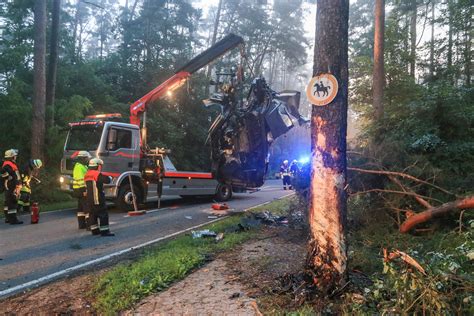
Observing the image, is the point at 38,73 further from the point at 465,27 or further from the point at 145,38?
the point at 465,27

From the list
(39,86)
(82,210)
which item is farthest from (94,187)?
(39,86)

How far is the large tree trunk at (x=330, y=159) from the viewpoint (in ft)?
12.1

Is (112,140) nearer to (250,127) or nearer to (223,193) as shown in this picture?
(250,127)

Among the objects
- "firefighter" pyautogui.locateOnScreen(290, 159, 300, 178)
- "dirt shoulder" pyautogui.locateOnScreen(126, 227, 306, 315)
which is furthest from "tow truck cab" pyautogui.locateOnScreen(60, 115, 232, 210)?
"dirt shoulder" pyautogui.locateOnScreen(126, 227, 306, 315)

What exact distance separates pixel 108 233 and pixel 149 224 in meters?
1.41

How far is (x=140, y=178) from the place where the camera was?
10773 mm

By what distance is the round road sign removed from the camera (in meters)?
3.75

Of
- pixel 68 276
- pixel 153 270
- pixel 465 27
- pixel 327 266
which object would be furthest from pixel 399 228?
pixel 465 27

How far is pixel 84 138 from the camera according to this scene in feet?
33.9

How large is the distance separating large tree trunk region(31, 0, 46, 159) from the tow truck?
263 centimetres

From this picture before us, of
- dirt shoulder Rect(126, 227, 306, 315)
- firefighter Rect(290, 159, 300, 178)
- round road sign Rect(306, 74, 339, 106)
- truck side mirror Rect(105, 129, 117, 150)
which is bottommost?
dirt shoulder Rect(126, 227, 306, 315)

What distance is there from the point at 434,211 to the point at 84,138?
925cm

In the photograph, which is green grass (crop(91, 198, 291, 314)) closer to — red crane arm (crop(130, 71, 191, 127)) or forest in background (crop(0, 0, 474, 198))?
forest in background (crop(0, 0, 474, 198))

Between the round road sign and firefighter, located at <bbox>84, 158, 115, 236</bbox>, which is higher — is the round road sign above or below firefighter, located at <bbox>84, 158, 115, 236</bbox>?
above
